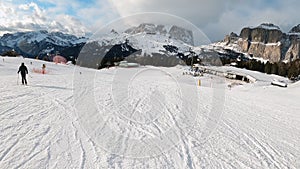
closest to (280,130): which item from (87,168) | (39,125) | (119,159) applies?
(119,159)

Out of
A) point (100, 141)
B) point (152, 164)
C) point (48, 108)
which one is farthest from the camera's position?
point (48, 108)

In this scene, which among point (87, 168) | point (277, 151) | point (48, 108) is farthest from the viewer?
point (48, 108)

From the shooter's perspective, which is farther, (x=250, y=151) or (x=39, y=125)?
(x=39, y=125)

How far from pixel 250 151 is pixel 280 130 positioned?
428cm

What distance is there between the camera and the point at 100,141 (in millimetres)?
7219

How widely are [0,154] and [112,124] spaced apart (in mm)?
3980

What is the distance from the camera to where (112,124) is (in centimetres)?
906

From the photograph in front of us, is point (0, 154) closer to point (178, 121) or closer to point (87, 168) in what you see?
point (87, 168)

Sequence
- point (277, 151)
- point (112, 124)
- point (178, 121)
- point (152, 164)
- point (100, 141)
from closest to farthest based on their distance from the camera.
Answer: point (152, 164) → point (100, 141) → point (277, 151) → point (112, 124) → point (178, 121)

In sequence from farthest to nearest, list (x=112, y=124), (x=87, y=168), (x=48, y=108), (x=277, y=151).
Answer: (x=48, y=108) → (x=112, y=124) → (x=277, y=151) → (x=87, y=168)

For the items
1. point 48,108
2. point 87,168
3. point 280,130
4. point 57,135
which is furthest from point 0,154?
point 280,130

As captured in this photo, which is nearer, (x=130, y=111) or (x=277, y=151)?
(x=277, y=151)

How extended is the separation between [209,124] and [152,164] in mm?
5151

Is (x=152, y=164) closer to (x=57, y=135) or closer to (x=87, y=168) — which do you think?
(x=87, y=168)
